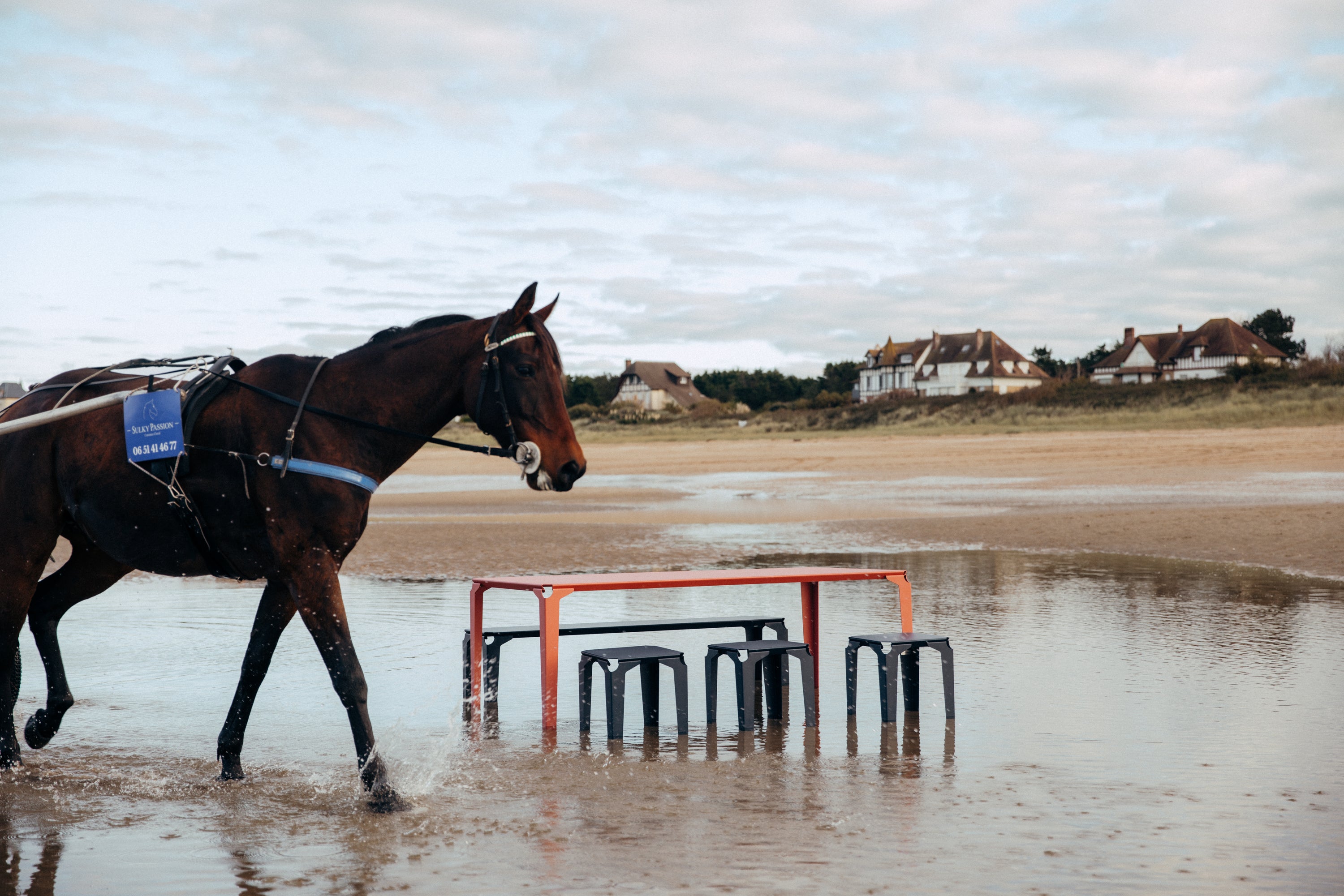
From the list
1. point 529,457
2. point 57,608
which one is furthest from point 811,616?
point 57,608

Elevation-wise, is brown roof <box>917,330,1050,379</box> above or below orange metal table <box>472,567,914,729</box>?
above

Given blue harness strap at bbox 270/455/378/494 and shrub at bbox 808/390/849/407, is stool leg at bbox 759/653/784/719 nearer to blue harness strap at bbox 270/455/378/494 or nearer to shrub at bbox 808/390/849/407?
blue harness strap at bbox 270/455/378/494

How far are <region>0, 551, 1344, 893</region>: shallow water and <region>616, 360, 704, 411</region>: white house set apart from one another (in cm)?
11104

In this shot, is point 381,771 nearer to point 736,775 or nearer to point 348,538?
point 348,538

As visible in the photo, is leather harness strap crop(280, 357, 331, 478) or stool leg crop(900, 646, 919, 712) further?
stool leg crop(900, 646, 919, 712)

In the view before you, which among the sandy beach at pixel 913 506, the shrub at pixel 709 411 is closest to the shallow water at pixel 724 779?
the sandy beach at pixel 913 506

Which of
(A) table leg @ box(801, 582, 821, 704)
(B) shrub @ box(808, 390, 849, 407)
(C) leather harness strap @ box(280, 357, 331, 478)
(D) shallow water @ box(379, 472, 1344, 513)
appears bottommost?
(D) shallow water @ box(379, 472, 1344, 513)

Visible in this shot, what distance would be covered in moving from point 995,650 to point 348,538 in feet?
18.4

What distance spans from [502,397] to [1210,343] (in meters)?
98.9

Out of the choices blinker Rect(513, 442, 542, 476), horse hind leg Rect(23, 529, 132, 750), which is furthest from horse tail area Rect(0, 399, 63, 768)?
blinker Rect(513, 442, 542, 476)

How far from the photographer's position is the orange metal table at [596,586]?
6.56 metres

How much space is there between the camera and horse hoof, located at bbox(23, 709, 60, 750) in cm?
591

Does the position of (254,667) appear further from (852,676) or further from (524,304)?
(852,676)

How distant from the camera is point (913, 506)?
23656 mm
